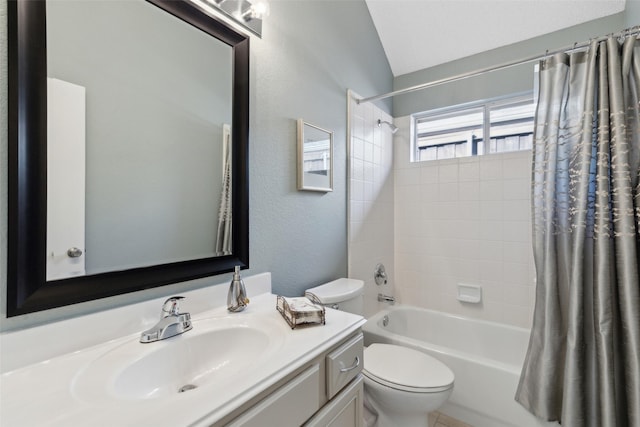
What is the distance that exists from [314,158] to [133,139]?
0.89 meters

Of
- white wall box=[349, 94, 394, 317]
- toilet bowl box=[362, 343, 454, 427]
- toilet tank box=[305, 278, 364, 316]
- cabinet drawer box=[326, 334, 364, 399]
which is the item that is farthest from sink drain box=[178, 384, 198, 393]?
white wall box=[349, 94, 394, 317]

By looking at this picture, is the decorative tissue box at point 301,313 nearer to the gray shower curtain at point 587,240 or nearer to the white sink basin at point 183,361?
the white sink basin at point 183,361

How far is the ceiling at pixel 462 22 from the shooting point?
1876mm

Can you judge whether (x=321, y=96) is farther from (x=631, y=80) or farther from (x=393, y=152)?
(x=631, y=80)

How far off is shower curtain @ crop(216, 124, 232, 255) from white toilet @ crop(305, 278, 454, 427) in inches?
20.2

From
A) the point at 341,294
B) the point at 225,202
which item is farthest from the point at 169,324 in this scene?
the point at 341,294

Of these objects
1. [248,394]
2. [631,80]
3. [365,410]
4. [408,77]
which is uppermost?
[408,77]

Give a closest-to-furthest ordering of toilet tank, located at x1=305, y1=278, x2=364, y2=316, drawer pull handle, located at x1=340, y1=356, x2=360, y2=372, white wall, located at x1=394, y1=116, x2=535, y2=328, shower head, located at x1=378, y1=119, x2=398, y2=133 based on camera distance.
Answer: drawer pull handle, located at x1=340, y1=356, x2=360, y2=372 → toilet tank, located at x1=305, y1=278, x2=364, y2=316 → white wall, located at x1=394, y1=116, x2=535, y2=328 → shower head, located at x1=378, y1=119, x2=398, y2=133

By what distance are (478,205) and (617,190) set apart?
94cm

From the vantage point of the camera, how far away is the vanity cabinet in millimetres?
610

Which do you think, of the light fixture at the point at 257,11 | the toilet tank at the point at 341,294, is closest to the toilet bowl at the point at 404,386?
the toilet tank at the point at 341,294

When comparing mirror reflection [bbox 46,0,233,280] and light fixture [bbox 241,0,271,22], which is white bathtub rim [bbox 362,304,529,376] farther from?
light fixture [bbox 241,0,271,22]

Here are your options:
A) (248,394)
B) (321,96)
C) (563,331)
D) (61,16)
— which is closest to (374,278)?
(563,331)

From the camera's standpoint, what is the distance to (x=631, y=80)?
1296mm
